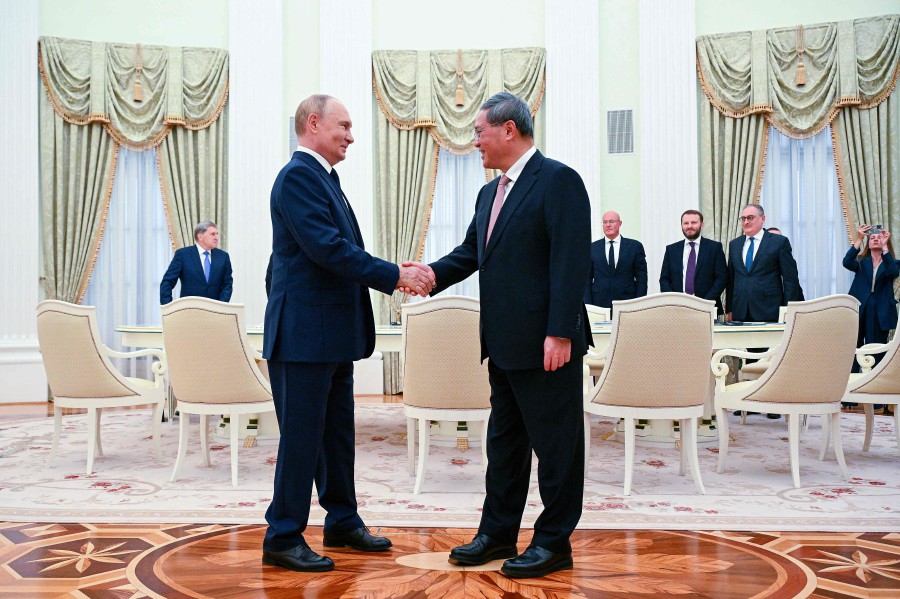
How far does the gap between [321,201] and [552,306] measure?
850 mm

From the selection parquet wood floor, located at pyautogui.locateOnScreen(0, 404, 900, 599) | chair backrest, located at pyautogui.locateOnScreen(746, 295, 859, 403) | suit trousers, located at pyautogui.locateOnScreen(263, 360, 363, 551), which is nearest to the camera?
parquet wood floor, located at pyautogui.locateOnScreen(0, 404, 900, 599)

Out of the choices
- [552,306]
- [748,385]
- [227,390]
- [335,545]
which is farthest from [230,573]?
[748,385]

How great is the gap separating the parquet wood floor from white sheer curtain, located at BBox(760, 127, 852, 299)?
17.8 ft

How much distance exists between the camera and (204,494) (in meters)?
3.86

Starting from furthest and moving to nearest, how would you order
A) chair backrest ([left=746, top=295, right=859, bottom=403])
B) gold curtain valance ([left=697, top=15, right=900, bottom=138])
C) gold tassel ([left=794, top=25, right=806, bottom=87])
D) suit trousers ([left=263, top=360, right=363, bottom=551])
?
gold tassel ([left=794, top=25, right=806, bottom=87]) → gold curtain valance ([left=697, top=15, right=900, bottom=138]) → chair backrest ([left=746, top=295, right=859, bottom=403]) → suit trousers ([left=263, top=360, right=363, bottom=551])

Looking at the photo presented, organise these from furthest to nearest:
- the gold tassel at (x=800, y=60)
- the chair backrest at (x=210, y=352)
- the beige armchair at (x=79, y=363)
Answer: the gold tassel at (x=800, y=60) < the beige armchair at (x=79, y=363) < the chair backrest at (x=210, y=352)

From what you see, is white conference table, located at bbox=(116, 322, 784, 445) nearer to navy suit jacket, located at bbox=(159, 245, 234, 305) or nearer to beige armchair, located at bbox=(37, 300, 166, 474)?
beige armchair, located at bbox=(37, 300, 166, 474)

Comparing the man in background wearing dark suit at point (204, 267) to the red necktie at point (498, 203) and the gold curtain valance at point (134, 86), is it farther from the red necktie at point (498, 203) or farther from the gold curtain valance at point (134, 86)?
the red necktie at point (498, 203)

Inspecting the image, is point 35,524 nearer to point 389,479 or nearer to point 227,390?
point 227,390

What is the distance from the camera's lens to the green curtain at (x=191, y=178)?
8.27m

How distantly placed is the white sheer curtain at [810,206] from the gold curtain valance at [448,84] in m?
2.51

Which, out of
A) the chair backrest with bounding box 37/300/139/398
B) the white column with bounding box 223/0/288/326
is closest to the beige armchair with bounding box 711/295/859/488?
the chair backrest with bounding box 37/300/139/398

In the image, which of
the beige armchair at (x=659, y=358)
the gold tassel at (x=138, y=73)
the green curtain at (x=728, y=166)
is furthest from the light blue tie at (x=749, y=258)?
the gold tassel at (x=138, y=73)

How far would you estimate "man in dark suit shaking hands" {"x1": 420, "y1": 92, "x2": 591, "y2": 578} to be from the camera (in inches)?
101
